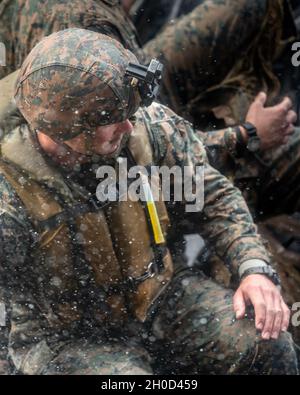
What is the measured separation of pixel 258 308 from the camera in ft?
11.0

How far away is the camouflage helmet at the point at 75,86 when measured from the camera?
10.5 feet

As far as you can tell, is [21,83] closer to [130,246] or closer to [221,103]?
[130,246]

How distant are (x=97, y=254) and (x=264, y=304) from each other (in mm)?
682

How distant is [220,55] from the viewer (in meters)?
5.21

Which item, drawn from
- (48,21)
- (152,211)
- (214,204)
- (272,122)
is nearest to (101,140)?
(152,211)

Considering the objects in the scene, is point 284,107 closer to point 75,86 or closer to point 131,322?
point 131,322

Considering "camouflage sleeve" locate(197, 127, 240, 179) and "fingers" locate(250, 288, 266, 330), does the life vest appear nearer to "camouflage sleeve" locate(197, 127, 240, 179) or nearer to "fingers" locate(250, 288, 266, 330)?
"fingers" locate(250, 288, 266, 330)

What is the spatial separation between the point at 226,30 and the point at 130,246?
204 centimetres

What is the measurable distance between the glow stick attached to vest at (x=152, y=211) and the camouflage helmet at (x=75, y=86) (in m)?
0.35

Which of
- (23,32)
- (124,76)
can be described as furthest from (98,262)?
(23,32)

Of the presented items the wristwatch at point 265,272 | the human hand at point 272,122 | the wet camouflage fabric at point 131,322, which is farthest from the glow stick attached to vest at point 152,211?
the human hand at point 272,122

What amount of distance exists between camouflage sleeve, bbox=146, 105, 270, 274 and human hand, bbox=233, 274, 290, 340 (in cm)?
17

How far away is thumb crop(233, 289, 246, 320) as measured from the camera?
11.1ft

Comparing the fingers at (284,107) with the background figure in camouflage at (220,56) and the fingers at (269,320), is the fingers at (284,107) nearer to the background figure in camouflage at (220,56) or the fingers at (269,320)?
the background figure in camouflage at (220,56)
